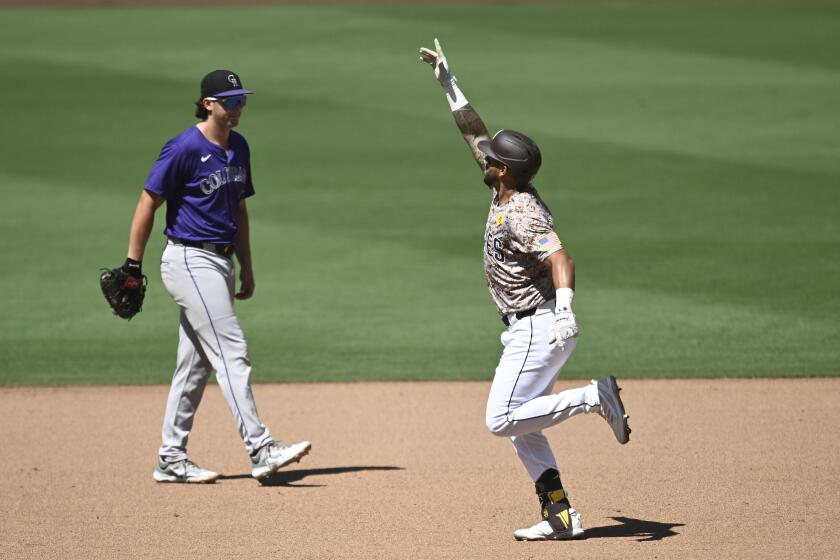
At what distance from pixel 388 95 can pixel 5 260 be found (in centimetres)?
804


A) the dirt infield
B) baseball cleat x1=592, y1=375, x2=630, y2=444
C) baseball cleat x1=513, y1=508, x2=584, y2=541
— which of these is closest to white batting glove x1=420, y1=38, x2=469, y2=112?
baseball cleat x1=592, y1=375, x2=630, y2=444

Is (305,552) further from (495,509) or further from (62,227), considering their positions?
(62,227)

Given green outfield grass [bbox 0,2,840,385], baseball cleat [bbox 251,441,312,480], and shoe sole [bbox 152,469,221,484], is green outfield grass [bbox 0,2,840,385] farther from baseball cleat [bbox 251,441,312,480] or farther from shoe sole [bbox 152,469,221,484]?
baseball cleat [bbox 251,441,312,480]

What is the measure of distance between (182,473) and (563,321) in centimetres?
257

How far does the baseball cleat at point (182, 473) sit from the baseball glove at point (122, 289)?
0.87 meters

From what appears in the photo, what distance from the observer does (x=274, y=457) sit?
670 centimetres

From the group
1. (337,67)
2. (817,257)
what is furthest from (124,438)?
(337,67)

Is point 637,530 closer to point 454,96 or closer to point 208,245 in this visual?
point 454,96

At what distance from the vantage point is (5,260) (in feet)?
41.3

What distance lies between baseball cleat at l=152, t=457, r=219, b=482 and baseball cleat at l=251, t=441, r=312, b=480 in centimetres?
31

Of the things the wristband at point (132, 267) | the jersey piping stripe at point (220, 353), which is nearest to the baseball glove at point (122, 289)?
the wristband at point (132, 267)

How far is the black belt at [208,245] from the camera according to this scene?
22.6 feet

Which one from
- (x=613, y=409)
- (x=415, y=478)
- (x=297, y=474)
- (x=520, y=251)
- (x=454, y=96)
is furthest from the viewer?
(x=297, y=474)

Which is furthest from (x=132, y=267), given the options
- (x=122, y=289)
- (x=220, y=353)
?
(x=220, y=353)
